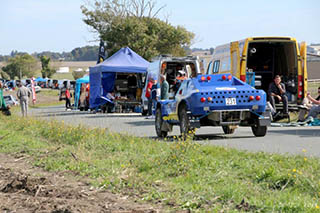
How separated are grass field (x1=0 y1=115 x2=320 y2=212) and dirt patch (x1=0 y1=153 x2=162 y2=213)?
294 millimetres

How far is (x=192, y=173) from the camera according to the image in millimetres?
9008

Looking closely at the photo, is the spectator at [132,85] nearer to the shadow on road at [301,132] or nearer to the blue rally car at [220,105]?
the shadow on road at [301,132]

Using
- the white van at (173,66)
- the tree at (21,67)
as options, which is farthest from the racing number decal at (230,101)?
the tree at (21,67)

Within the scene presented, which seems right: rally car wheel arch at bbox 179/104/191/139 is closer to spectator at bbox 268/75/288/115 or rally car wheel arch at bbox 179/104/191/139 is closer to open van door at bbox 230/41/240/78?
open van door at bbox 230/41/240/78

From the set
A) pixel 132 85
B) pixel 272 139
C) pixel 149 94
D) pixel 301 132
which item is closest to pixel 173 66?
pixel 149 94

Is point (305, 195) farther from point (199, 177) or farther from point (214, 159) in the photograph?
point (214, 159)

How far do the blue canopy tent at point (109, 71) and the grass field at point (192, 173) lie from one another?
17416 mm

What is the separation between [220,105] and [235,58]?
5.90m

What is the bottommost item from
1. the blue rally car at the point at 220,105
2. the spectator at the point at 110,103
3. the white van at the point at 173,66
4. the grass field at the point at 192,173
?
the spectator at the point at 110,103

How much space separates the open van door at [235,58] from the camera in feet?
63.4

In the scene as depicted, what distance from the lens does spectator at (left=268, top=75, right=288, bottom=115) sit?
64.8 feet

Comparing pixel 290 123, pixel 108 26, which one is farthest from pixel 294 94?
pixel 108 26

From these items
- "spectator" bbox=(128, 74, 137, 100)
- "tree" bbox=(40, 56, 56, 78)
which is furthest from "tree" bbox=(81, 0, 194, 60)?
"tree" bbox=(40, 56, 56, 78)

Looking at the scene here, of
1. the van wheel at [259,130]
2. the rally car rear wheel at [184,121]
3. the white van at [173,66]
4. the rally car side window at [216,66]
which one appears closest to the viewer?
the rally car rear wheel at [184,121]
